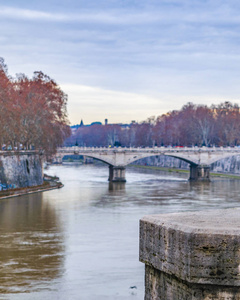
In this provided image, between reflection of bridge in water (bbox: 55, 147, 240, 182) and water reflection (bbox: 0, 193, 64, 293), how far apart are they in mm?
28449

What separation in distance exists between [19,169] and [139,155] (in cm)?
2306

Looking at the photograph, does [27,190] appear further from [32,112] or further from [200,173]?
[200,173]

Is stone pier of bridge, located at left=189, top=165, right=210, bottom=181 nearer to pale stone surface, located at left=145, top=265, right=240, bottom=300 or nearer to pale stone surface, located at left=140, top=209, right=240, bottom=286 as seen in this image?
pale stone surface, located at left=145, top=265, right=240, bottom=300

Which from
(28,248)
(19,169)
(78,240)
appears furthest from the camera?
(19,169)

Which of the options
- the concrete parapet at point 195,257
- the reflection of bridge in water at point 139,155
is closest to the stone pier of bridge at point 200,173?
the reflection of bridge in water at point 139,155

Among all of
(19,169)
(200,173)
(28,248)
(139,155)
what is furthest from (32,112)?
(28,248)

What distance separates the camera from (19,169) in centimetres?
4959

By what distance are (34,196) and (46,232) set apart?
679 inches

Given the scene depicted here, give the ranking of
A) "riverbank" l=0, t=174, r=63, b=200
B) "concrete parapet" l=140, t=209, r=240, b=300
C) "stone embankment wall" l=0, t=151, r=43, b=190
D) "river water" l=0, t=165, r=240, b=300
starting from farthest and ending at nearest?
"stone embankment wall" l=0, t=151, r=43, b=190 → "riverbank" l=0, t=174, r=63, b=200 → "river water" l=0, t=165, r=240, b=300 → "concrete parapet" l=140, t=209, r=240, b=300

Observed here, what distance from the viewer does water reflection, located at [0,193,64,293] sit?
17984mm

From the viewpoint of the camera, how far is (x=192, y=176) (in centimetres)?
7056

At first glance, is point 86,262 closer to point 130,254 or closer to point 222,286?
point 130,254

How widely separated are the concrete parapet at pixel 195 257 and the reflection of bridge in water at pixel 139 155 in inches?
→ 2351

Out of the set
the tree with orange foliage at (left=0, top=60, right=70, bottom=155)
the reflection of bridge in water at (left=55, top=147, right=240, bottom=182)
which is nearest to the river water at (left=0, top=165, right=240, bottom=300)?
the tree with orange foliage at (left=0, top=60, right=70, bottom=155)
